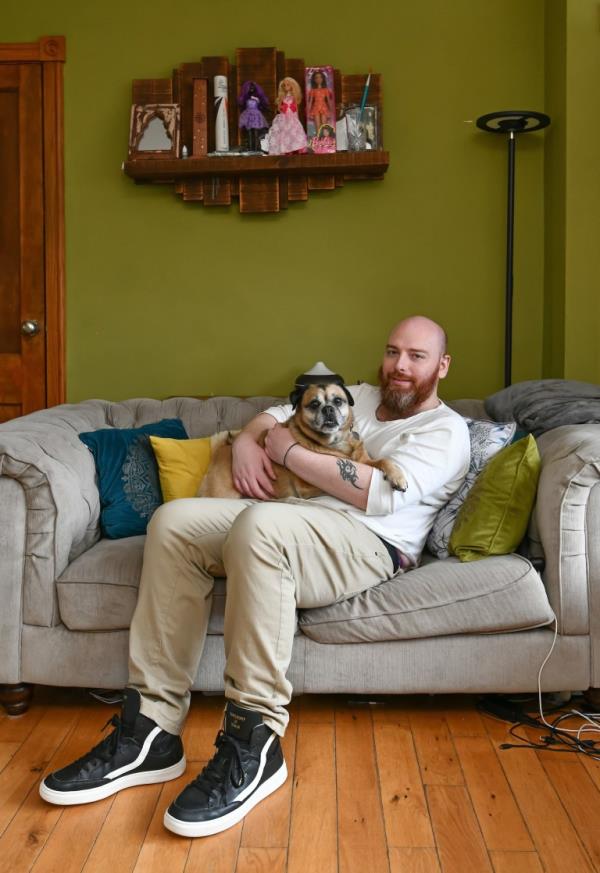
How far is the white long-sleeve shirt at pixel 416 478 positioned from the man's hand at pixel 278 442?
0.56 ft

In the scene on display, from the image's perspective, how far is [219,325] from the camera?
346cm

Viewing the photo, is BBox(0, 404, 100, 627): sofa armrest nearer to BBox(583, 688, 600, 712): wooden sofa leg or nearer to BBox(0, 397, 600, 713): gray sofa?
BBox(0, 397, 600, 713): gray sofa

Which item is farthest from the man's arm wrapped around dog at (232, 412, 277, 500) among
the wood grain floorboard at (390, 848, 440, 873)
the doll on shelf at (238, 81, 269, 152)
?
the doll on shelf at (238, 81, 269, 152)

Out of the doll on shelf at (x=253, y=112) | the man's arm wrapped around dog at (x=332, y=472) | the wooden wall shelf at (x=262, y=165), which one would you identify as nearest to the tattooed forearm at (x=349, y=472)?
the man's arm wrapped around dog at (x=332, y=472)

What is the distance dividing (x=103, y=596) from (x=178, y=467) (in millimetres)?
568

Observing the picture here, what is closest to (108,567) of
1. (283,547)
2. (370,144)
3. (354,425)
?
(283,547)

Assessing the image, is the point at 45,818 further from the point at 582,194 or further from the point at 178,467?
the point at 582,194

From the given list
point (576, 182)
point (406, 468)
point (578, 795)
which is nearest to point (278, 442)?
point (406, 468)

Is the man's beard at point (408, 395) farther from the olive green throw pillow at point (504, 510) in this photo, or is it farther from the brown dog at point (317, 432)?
the olive green throw pillow at point (504, 510)

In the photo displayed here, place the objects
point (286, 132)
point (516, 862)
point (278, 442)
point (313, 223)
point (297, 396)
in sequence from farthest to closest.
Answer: point (313, 223)
point (286, 132)
point (297, 396)
point (278, 442)
point (516, 862)

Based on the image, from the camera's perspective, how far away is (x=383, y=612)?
2139mm

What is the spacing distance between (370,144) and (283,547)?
6.20ft

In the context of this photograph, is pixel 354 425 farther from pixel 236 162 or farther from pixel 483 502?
pixel 236 162

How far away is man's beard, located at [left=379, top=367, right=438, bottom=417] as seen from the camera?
2.48m
